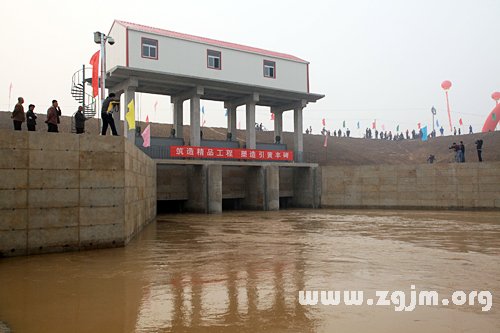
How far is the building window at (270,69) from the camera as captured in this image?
1261 inches

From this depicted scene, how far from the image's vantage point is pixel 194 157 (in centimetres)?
2759

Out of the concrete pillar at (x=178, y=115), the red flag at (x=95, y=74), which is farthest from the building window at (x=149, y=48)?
the red flag at (x=95, y=74)

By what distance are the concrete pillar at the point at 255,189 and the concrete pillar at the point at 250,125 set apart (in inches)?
84.5

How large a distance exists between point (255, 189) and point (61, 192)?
1989cm

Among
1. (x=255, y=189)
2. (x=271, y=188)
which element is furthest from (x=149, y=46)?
(x=271, y=188)

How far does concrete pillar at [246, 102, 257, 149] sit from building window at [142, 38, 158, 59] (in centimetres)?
802

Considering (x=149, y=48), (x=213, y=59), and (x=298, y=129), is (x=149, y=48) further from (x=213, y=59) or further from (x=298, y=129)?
(x=298, y=129)

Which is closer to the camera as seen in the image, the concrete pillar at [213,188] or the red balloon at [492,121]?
the concrete pillar at [213,188]

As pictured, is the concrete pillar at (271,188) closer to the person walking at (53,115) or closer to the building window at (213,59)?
the building window at (213,59)

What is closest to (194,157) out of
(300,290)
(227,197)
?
(227,197)

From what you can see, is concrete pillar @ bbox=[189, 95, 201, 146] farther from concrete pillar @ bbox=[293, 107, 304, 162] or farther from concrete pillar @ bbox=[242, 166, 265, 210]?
concrete pillar @ bbox=[293, 107, 304, 162]

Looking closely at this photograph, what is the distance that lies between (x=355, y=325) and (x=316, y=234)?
9.61m

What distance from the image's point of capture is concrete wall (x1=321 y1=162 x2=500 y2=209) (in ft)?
86.4

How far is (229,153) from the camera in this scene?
95.1ft
